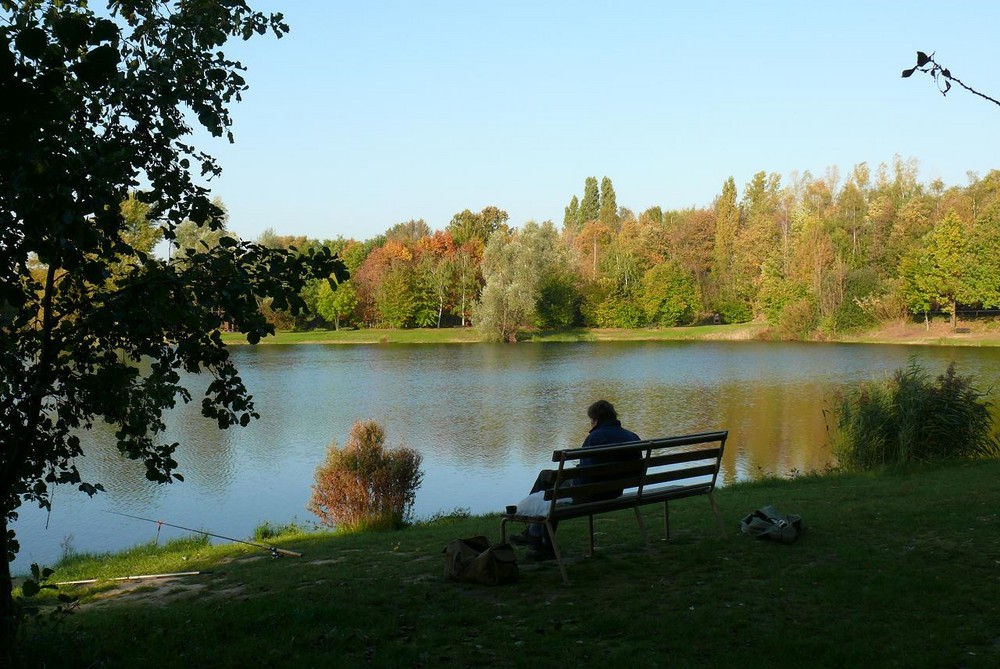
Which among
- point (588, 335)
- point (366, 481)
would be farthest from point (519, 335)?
point (366, 481)

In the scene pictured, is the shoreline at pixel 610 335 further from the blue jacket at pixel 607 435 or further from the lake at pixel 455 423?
the blue jacket at pixel 607 435

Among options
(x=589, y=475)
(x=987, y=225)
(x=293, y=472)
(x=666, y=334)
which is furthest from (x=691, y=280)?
(x=589, y=475)

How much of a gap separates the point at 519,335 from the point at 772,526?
182ft

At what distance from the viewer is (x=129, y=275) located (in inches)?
153

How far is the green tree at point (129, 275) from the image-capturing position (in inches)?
130

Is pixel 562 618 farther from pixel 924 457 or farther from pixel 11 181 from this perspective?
pixel 924 457

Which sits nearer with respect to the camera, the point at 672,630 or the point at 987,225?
the point at 672,630

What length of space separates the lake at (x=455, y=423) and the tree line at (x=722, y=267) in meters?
11.5

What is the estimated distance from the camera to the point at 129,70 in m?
3.86

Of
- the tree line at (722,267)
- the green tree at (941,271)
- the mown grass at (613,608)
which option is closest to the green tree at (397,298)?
the tree line at (722,267)

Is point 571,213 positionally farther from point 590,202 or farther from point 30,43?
point 30,43

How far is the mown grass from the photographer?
4.05 m

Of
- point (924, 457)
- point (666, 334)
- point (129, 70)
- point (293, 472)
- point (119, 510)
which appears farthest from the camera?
point (666, 334)

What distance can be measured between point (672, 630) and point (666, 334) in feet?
201
